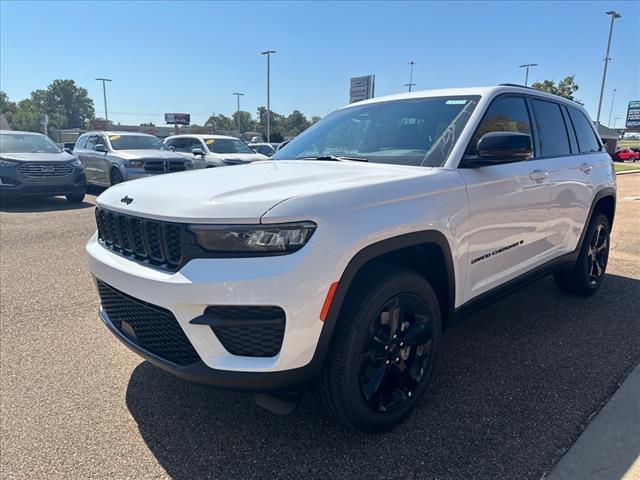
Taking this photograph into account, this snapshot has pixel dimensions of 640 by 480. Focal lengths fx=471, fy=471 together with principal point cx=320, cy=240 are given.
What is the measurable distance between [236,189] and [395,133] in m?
1.42

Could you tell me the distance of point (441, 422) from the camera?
8.43 feet

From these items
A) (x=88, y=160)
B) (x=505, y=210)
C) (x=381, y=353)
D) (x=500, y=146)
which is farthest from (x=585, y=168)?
(x=88, y=160)

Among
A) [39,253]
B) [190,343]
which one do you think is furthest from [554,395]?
[39,253]

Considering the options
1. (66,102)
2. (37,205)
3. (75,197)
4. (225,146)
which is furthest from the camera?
(66,102)

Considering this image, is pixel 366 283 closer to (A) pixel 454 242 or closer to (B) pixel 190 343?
(A) pixel 454 242

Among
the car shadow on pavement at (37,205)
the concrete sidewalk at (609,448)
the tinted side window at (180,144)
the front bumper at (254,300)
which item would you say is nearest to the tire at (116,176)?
the car shadow on pavement at (37,205)

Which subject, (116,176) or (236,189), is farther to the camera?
(116,176)

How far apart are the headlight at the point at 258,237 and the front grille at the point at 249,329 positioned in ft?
0.81

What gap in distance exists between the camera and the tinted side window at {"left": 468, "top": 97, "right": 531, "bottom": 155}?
3037 mm

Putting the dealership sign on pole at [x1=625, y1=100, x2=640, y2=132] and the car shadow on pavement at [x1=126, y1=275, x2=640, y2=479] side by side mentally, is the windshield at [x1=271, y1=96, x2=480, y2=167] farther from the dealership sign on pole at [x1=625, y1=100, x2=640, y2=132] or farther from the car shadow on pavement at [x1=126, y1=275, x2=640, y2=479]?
the dealership sign on pole at [x1=625, y1=100, x2=640, y2=132]

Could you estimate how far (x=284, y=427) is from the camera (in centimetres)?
253

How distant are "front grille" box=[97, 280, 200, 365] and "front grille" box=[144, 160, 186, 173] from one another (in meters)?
9.15

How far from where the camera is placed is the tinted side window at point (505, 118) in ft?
9.96

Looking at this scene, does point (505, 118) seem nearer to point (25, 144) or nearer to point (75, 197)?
point (75, 197)
